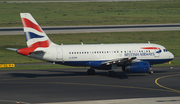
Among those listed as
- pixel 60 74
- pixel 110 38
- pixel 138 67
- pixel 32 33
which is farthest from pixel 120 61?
pixel 110 38

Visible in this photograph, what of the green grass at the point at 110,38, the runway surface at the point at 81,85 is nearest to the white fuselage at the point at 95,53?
the runway surface at the point at 81,85

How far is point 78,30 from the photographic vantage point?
88.4 m

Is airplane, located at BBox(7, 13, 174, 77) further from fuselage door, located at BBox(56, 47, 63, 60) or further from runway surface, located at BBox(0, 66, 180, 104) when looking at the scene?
runway surface, located at BBox(0, 66, 180, 104)

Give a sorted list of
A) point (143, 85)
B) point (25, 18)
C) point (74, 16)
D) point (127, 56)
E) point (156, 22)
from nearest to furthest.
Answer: point (143, 85), point (25, 18), point (127, 56), point (156, 22), point (74, 16)

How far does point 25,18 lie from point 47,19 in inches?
2864

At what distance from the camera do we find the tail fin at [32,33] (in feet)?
140

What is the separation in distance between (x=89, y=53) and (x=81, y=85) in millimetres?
8014

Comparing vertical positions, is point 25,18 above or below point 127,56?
above

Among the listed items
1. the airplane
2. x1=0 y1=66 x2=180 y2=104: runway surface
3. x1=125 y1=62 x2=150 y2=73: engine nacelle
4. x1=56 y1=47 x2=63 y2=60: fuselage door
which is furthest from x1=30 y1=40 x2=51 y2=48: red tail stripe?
x1=125 y1=62 x2=150 y2=73: engine nacelle

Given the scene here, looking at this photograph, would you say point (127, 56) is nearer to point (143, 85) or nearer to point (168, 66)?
point (143, 85)

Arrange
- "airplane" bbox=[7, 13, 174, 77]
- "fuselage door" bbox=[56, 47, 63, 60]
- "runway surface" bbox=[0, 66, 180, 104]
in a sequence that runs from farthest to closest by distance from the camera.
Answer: "fuselage door" bbox=[56, 47, 63, 60], "airplane" bbox=[7, 13, 174, 77], "runway surface" bbox=[0, 66, 180, 104]

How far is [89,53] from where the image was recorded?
44.5 metres

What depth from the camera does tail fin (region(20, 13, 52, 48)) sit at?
42.5 metres

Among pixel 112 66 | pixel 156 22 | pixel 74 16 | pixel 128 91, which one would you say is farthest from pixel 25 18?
pixel 74 16
